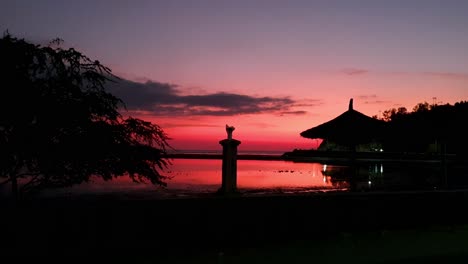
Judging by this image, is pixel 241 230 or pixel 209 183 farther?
pixel 209 183

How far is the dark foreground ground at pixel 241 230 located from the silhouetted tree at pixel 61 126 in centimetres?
55

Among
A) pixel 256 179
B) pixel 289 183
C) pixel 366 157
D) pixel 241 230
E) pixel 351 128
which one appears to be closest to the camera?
pixel 241 230

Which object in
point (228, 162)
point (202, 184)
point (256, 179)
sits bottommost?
point (202, 184)

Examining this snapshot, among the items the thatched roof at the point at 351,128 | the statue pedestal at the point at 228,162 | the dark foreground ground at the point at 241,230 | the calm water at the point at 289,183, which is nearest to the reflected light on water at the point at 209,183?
the calm water at the point at 289,183

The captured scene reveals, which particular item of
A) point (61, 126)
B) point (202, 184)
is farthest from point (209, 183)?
point (61, 126)

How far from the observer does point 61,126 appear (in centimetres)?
499

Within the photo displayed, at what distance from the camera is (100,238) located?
5.63 metres

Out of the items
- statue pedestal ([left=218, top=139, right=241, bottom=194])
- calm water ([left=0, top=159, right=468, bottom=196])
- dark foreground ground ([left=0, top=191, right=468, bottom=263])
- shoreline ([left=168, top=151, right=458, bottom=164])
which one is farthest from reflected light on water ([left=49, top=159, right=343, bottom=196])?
shoreline ([left=168, top=151, right=458, bottom=164])

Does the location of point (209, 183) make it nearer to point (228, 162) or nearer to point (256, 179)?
point (256, 179)

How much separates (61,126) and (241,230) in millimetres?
2838

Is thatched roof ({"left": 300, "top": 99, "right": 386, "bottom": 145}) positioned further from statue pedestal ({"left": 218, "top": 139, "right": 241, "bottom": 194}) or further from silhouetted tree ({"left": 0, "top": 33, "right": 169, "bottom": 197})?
silhouetted tree ({"left": 0, "top": 33, "right": 169, "bottom": 197})

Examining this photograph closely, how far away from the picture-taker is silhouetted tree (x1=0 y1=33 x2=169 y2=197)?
4820 mm

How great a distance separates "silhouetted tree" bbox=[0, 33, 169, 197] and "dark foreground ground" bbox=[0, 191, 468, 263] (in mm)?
550

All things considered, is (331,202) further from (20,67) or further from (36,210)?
(20,67)
